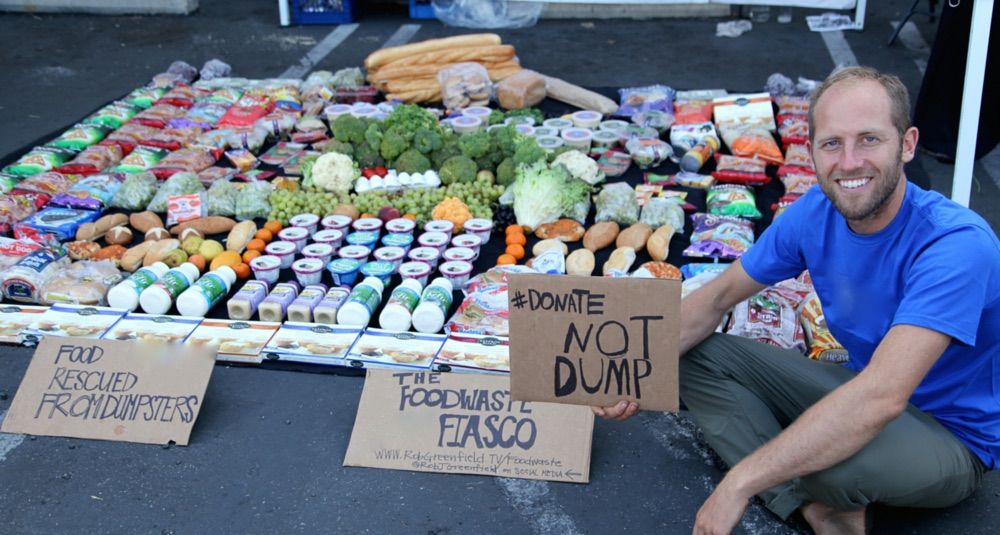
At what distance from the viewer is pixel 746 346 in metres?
2.93

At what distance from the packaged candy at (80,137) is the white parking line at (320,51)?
1.99 metres

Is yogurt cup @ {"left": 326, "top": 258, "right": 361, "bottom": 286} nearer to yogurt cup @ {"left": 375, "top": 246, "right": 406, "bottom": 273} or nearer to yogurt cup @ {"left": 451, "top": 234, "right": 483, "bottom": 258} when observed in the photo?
yogurt cup @ {"left": 375, "top": 246, "right": 406, "bottom": 273}

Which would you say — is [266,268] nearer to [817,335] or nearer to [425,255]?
[425,255]

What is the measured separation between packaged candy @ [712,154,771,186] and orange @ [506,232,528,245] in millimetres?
1304

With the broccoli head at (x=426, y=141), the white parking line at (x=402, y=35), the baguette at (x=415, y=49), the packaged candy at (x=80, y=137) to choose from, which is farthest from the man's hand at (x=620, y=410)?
the white parking line at (x=402, y=35)

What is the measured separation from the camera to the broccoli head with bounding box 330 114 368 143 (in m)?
5.43

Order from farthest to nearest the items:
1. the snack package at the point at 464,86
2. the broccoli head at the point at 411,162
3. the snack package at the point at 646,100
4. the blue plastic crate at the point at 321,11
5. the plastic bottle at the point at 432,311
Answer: the blue plastic crate at the point at 321,11
the snack package at the point at 464,86
the snack package at the point at 646,100
the broccoli head at the point at 411,162
the plastic bottle at the point at 432,311

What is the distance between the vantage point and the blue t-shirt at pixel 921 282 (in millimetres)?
2314

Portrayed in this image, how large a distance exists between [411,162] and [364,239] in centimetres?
78

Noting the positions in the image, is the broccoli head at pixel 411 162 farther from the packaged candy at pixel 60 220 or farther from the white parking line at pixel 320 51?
the white parking line at pixel 320 51

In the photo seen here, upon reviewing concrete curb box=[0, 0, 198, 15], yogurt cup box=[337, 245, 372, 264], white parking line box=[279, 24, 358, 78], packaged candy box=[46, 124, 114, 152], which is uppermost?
concrete curb box=[0, 0, 198, 15]

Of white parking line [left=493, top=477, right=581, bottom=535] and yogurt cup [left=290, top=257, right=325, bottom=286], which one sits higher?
yogurt cup [left=290, top=257, right=325, bottom=286]

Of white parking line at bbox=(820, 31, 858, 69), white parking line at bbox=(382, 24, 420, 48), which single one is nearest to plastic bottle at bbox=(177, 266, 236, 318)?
white parking line at bbox=(382, 24, 420, 48)

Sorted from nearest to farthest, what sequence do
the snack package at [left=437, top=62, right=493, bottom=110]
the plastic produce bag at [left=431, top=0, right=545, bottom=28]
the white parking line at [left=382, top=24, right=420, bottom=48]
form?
the snack package at [left=437, top=62, right=493, bottom=110] → the white parking line at [left=382, top=24, right=420, bottom=48] → the plastic produce bag at [left=431, top=0, right=545, bottom=28]
